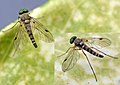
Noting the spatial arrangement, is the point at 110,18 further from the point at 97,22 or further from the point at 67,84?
the point at 67,84

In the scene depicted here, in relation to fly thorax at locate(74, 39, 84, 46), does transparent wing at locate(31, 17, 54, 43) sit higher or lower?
higher

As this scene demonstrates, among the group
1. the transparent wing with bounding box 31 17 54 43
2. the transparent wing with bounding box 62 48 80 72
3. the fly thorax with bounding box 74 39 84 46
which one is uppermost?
the transparent wing with bounding box 31 17 54 43

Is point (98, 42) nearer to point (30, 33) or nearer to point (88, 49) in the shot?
point (88, 49)

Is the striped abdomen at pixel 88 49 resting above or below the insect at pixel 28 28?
below

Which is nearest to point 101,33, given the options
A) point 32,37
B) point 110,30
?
point 110,30

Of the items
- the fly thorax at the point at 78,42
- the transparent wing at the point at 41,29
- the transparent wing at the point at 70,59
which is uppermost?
the transparent wing at the point at 41,29

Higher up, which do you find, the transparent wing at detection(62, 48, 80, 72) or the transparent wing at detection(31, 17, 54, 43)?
the transparent wing at detection(31, 17, 54, 43)
